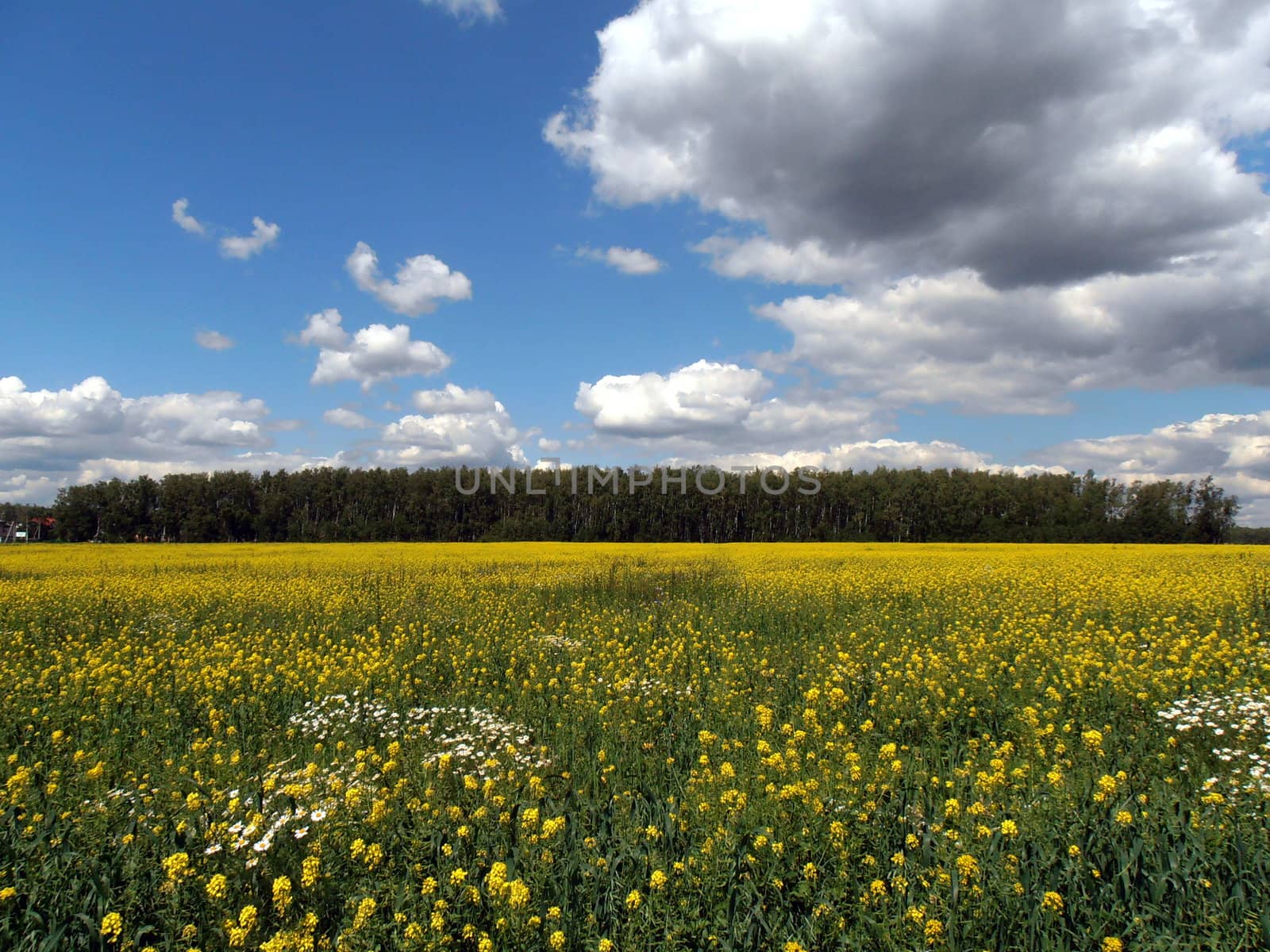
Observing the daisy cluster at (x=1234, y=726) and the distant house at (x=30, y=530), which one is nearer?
the daisy cluster at (x=1234, y=726)

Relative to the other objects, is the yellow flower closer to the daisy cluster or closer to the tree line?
the daisy cluster

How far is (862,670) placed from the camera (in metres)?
7.47

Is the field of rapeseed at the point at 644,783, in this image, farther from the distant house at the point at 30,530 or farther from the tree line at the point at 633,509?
the distant house at the point at 30,530

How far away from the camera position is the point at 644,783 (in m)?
4.68

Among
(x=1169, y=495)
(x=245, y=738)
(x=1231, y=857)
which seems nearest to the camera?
(x=1231, y=857)

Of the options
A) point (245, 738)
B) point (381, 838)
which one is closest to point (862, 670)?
point (381, 838)

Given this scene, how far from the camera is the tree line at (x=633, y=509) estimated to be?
72.5 m

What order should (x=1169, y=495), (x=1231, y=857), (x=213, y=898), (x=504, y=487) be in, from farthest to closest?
1. (x=504, y=487)
2. (x=1169, y=495)
3. (x=1231, y=857)
4. (x=213, y=898)

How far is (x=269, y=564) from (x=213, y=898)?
936 inches

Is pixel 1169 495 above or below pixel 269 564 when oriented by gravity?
above

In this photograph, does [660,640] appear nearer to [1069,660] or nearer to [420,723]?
[420,723]

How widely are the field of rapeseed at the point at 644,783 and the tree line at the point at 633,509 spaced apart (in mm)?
63878

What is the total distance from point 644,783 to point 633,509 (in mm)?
76656

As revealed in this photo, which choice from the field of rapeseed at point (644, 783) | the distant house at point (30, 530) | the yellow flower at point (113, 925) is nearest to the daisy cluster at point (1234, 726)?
the field of rapeseed at point (644, 783)
